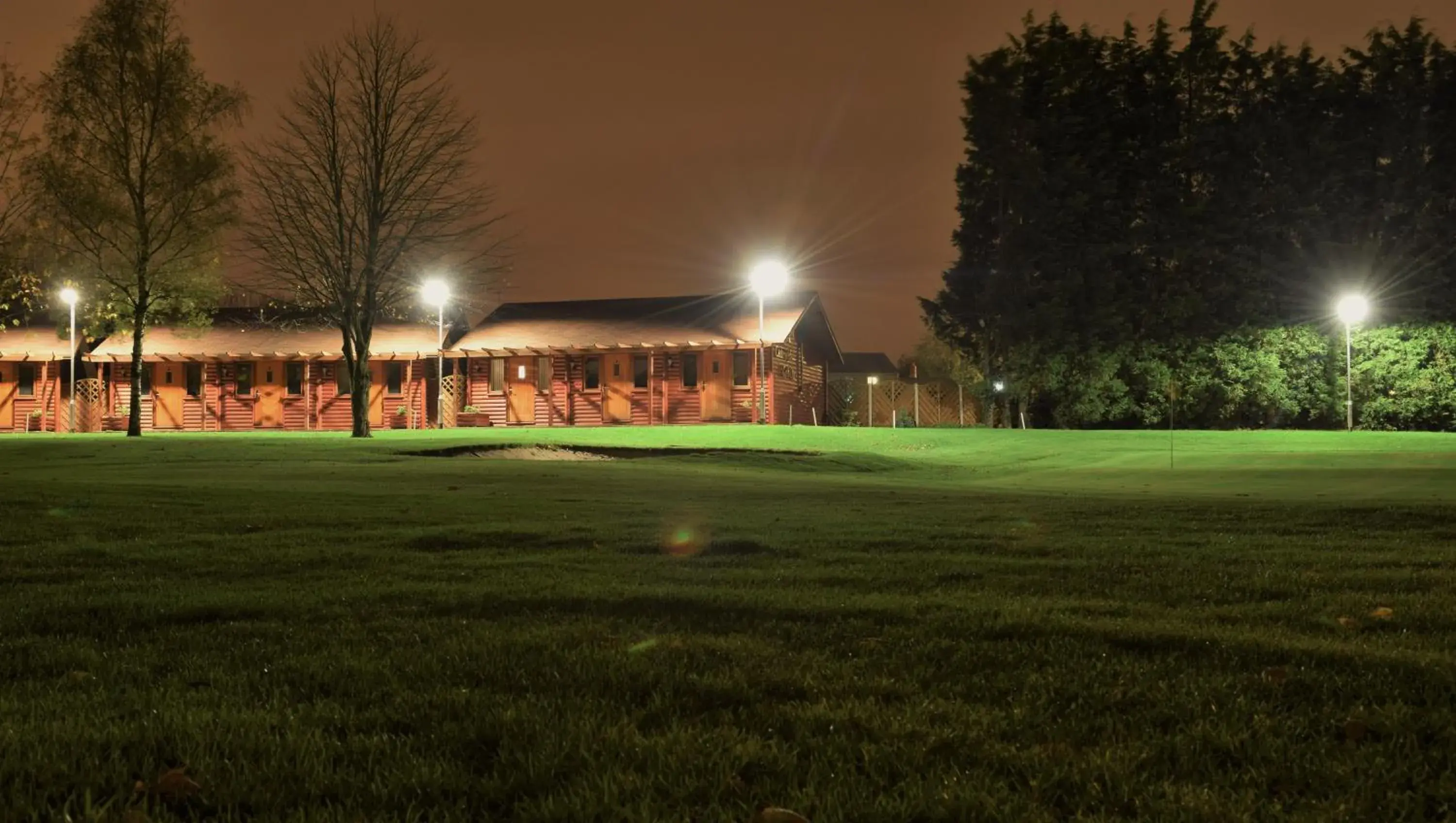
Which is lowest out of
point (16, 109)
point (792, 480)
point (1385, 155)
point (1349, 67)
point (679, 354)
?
point (792, 480)

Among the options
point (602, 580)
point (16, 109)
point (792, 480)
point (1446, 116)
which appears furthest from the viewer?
point (1446, 116)

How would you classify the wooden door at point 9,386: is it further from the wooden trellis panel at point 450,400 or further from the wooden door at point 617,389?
the wooden door at point 617,389

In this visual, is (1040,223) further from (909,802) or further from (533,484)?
(909,802)

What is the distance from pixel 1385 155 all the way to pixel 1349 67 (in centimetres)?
432

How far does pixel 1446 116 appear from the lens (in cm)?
4550

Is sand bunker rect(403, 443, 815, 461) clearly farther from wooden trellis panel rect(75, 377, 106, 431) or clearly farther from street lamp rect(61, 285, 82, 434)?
wooden trellis panel rect(75, 377, 106, 431)

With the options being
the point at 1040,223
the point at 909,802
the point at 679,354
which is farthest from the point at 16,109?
the point at 1040,223

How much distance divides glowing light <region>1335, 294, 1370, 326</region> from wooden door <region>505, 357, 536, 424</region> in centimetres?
3449

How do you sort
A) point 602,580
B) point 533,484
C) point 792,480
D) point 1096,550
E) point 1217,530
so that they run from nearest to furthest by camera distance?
point 602,580
point 1096,550
point 1217,530
point 533,484
point 792,480

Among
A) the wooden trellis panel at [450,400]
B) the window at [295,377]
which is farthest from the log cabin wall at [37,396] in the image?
the wooden trellis panel at [450,400]

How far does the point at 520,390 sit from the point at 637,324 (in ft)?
21.0

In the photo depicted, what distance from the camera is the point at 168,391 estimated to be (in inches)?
2044

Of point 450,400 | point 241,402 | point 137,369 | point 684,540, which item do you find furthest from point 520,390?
point 684,540

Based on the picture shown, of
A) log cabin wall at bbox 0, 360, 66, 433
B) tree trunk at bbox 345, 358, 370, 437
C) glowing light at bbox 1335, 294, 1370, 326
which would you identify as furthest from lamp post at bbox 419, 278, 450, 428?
glowing light at bbox 1335, 294, 1370, 326
